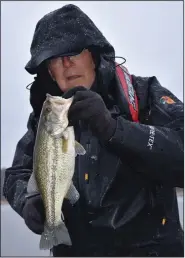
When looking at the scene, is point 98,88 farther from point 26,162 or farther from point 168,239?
point 168,239

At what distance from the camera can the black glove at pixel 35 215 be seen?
4027mm

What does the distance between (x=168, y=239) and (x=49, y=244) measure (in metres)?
1.30

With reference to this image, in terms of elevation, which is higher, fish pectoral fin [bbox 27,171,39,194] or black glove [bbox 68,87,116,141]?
black glove [bbox 68,87,116,141]

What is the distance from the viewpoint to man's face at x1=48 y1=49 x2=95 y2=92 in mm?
4562

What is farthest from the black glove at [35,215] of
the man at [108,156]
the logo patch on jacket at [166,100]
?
the logo patch on jacket at [166,100]

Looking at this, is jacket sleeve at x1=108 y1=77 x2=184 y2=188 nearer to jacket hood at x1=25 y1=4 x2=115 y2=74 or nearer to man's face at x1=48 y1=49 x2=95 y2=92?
man's face at x1=48 y1=49 x2=95 y2=92

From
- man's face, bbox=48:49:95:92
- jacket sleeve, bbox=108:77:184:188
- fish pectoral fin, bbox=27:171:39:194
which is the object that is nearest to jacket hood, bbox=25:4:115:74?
man's face, bbox=48:49:95:92

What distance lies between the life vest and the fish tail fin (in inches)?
55.3

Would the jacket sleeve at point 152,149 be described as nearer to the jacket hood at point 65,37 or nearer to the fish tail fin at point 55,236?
the fish tail fin at point 55,236

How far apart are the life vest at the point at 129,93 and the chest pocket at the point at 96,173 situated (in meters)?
0.52

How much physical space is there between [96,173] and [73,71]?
1213 millimetres

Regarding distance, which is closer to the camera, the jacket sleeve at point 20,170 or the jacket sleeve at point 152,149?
the jacket sleeve at point 152,149

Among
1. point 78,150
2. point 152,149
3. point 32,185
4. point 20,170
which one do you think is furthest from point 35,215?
point 152,149

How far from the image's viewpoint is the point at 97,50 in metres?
4.98
